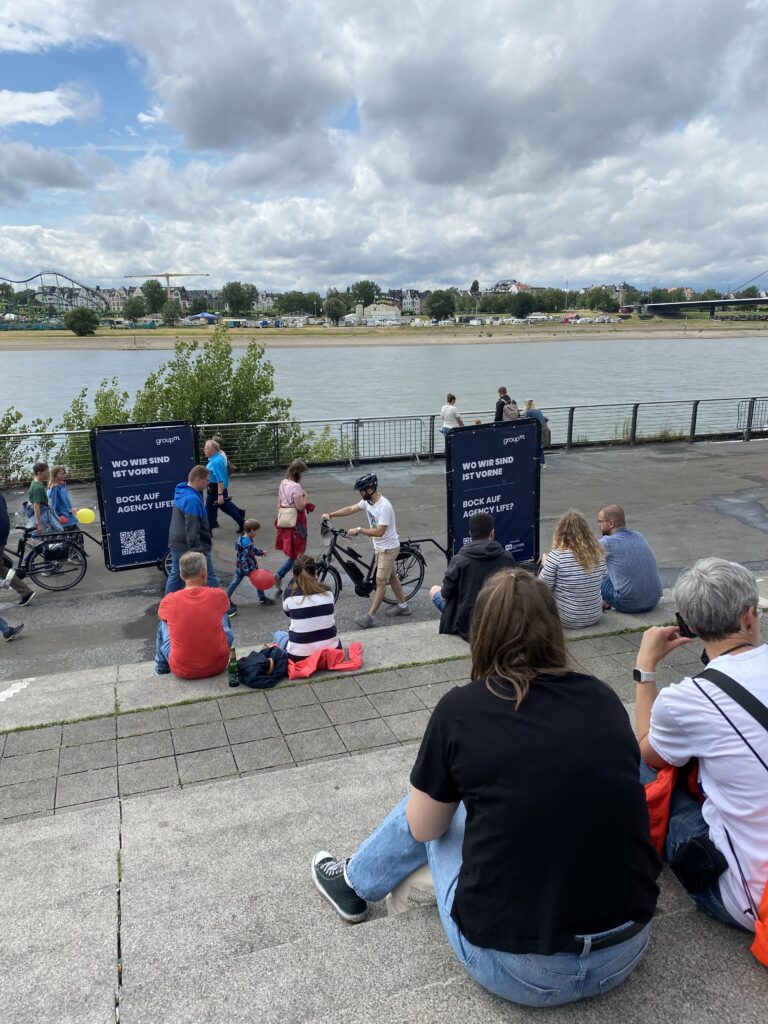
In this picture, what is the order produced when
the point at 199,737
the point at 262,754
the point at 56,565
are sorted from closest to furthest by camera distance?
the point at 262,754, the point at 199,737, the point at 56,565

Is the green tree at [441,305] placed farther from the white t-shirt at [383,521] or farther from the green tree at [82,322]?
the white t-shirt at [383,521]

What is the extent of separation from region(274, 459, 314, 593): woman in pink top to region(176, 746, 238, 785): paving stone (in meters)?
4.04

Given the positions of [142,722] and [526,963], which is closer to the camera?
[526,963]

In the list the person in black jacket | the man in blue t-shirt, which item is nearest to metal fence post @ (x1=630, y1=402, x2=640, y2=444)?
the man in blue t-shirt

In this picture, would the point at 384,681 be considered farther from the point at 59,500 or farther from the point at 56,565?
the point at 59,500

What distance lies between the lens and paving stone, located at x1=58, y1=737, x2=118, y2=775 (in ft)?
14.7

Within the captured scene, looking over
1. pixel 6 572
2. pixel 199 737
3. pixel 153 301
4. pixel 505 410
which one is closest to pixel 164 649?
pixel 199 737

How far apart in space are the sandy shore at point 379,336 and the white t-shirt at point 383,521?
73.1m

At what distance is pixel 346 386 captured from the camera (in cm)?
4456

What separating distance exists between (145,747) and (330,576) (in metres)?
4.35

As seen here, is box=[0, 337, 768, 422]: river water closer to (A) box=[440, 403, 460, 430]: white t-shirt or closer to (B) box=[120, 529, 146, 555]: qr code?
(A) box=[440, 403, 460, 430]: white t-shirt

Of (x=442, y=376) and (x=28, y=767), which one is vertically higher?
(x=28, y=767)

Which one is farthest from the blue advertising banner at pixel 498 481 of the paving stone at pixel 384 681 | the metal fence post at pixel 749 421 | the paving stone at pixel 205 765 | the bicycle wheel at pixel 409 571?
the metal fence post at pixel 749 421

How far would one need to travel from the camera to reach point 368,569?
27.5 feet
